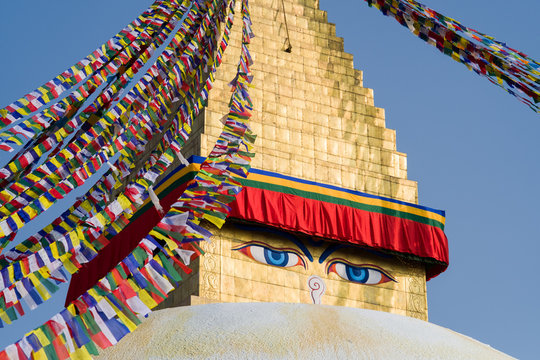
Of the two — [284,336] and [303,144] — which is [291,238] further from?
[284,336]

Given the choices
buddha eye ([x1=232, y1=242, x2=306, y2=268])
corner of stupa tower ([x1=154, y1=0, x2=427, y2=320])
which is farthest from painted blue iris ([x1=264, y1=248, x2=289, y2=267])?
corner of stupa tower ([x1=154, y1=0, x2=427, y2=320])

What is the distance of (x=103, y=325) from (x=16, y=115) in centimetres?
242

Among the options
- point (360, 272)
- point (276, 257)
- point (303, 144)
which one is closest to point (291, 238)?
point (276, 257)

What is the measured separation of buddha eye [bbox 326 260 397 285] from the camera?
38.8 feet

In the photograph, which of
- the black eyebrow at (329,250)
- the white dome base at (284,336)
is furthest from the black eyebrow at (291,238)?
the white dome base at (284,336)

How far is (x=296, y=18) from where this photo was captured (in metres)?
13.4

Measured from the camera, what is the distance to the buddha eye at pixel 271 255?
37.3 feet

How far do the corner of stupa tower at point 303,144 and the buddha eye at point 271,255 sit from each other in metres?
0.07

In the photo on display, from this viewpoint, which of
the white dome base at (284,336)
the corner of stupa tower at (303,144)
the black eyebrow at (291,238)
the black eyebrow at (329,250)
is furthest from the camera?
the black eyebrow at (329,250)

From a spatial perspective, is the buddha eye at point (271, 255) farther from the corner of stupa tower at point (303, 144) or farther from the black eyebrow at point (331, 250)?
the black eyebrow at point (331, 250)

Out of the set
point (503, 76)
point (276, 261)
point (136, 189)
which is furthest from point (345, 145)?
point (136, 189)

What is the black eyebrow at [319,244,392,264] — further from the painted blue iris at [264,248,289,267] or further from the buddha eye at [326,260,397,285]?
the painted blue iris at [264,248,289,267]

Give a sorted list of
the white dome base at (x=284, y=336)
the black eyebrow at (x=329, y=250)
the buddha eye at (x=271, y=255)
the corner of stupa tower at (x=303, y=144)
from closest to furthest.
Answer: the white dome base at (x=284, y=336) < the corner of stupa tower at (x=303, y=144) < the buddha eye at (x=271, y=255) < the black eyebrow at (x=329, y=250)

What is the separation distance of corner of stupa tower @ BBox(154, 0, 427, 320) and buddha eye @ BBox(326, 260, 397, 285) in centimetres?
8
